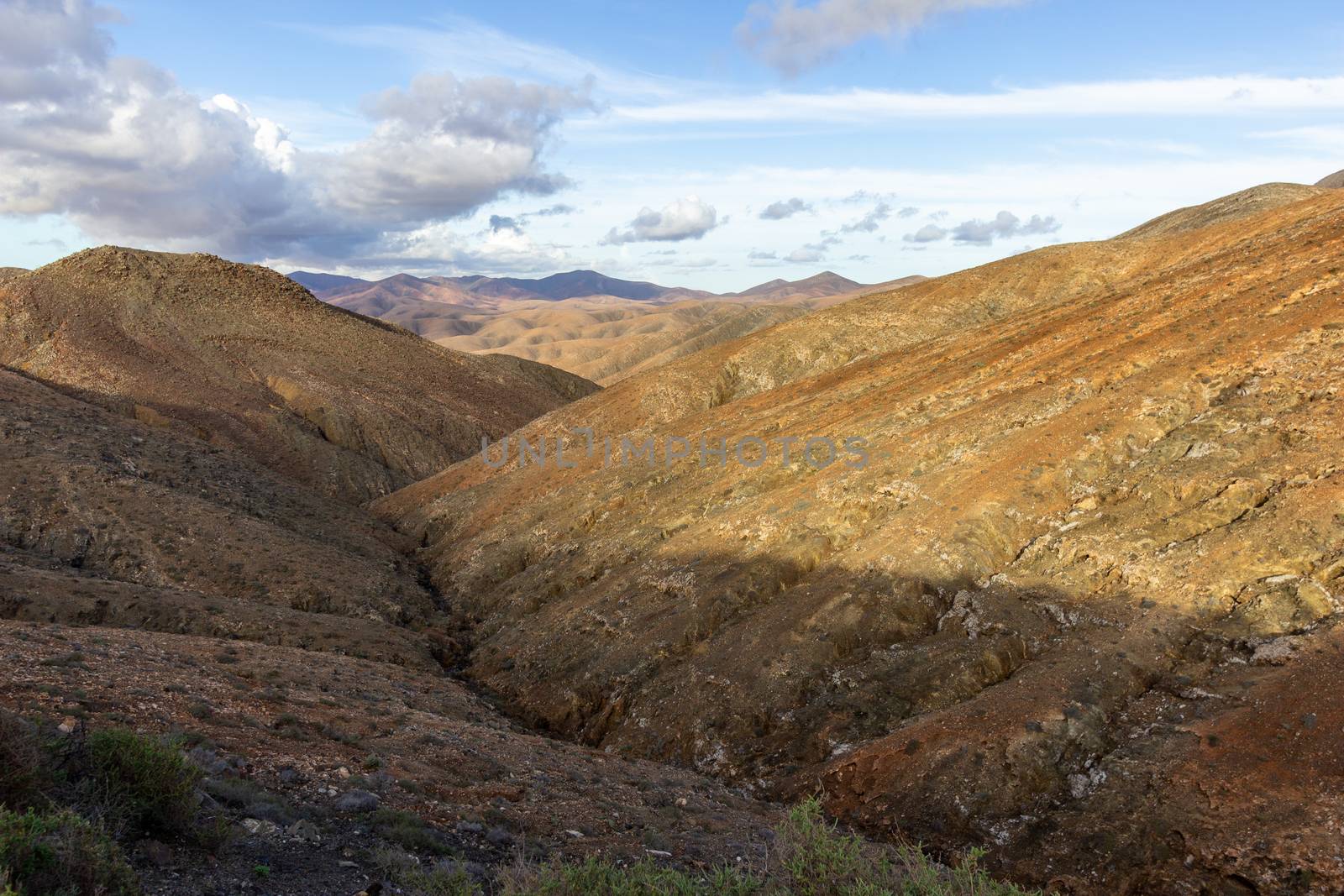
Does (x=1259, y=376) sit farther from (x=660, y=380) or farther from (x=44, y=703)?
(x=660, y=380)

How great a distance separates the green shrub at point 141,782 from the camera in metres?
6.21

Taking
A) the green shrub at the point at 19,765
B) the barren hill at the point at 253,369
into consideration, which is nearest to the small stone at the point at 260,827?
the green shrub at the point at 19,765

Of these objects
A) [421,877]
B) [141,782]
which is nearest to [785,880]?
[421,877]

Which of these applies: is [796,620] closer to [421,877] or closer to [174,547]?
[421,877]

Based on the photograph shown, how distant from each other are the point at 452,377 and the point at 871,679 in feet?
179

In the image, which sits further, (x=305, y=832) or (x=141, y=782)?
(x=305, y=832)

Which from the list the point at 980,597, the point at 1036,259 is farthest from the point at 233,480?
the point at 1036,259

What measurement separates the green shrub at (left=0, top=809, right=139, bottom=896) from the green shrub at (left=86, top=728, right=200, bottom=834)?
670 mm

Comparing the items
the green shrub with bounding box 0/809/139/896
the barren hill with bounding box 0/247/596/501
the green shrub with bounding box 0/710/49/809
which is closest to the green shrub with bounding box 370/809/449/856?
the green shrub with bounding box 0/809/139/896

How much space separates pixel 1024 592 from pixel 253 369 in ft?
164

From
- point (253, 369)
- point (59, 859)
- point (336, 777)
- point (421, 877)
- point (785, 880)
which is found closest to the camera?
point (59, 859)

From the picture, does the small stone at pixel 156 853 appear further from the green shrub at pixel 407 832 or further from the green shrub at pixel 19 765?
the green shrub at pixel 407 832

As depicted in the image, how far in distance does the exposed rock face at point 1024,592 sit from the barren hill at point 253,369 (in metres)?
21.4

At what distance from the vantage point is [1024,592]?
574 inches
